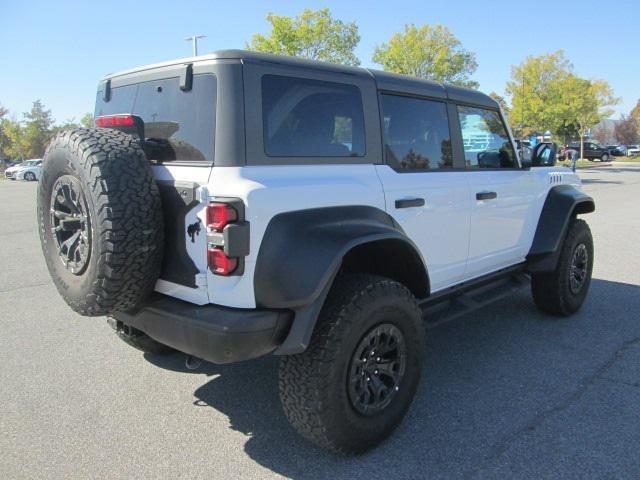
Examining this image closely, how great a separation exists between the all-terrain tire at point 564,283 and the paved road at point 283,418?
155 millimetres

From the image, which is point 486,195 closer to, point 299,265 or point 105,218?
point 299,265

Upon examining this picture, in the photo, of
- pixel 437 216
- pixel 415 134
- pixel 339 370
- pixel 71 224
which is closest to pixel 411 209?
pixel 437 216

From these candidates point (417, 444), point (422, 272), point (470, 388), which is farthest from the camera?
point (470, 388)

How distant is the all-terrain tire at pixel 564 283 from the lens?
4621 millimetres

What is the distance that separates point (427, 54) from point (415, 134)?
24.1m

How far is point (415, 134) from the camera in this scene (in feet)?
11.0

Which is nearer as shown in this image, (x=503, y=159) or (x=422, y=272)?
(x=422, y=272)

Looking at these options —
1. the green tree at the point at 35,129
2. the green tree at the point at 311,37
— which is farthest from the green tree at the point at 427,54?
the green tree at the point at 35,129

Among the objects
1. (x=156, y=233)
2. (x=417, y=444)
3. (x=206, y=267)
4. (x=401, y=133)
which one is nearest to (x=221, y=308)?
(x=206, y=267)

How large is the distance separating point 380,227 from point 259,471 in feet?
4.54

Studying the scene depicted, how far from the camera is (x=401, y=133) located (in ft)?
10.7

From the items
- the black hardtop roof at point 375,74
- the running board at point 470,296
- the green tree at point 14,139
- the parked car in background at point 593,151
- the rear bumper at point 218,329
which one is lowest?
the running board at point 470,296

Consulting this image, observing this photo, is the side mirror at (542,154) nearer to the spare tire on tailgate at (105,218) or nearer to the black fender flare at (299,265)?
the black fender flare at (299,265)

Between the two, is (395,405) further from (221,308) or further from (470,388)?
(221,308)
